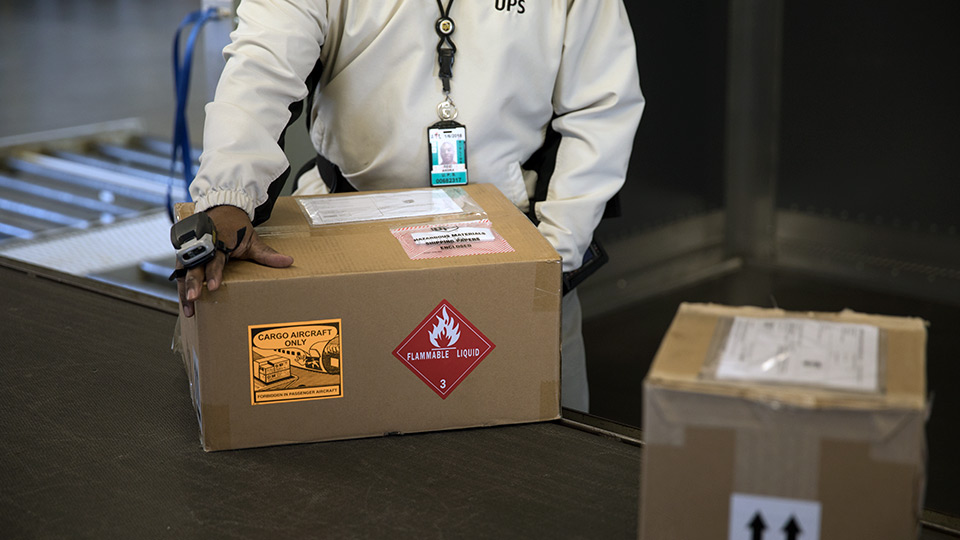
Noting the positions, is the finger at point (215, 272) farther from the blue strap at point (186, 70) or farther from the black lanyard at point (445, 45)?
the blue strap at point (186, 70)

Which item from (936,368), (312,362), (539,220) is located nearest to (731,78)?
(936,368)

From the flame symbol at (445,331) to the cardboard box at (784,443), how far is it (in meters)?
0.33

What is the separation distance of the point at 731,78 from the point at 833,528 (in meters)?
2.76

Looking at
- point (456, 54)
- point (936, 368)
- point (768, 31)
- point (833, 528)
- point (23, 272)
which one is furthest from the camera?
point (768, 31)

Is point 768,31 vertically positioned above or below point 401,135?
above

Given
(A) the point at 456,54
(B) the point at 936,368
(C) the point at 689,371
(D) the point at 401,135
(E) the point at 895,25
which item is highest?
(E) the point at 895,25

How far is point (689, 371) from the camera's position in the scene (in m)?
0.72

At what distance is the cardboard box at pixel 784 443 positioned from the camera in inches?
26.9

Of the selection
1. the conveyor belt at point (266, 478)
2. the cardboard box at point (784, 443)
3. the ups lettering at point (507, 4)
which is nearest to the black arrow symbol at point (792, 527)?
the cardboard box at point (784, 443)

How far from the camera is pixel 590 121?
1.49 meters

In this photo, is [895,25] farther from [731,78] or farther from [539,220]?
[539,220]

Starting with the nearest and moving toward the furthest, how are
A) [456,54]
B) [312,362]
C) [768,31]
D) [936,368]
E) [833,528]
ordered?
[833,528], [312,362], [456,54], [936,368], [768,31]

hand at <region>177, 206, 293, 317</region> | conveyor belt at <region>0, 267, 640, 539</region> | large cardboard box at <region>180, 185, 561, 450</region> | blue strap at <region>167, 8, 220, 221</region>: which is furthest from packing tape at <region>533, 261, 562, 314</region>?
blue strap at <region>167, 8, 220, 221</region>

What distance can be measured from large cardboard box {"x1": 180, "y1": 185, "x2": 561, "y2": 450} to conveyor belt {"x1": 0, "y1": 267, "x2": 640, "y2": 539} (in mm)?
30
